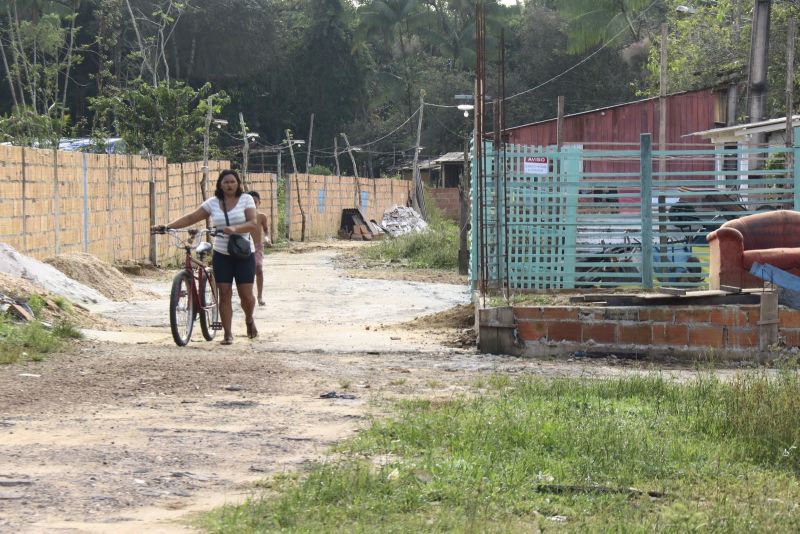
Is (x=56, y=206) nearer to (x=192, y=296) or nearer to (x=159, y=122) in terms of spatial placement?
(x=192, y=296)

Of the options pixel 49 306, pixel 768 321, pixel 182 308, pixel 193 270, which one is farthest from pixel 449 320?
pixel 49 306

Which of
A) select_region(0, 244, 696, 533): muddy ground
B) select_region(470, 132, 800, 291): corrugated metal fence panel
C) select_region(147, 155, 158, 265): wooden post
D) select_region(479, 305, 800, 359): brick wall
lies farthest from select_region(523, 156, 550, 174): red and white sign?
select_region(147, 155, 158, 265): wooden post

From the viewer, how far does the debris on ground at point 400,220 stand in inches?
1647

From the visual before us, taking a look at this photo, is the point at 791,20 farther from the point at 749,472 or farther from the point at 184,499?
the point at 184,499

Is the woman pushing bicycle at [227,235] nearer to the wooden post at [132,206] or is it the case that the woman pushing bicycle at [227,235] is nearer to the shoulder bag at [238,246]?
the shoulder bag at [238,246]

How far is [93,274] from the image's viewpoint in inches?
604

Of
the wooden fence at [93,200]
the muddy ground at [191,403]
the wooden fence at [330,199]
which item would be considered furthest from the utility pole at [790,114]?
the wooden fence at [330,199]

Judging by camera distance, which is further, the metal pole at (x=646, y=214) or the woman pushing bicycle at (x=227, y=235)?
the metal pole at (x=646, y=214)

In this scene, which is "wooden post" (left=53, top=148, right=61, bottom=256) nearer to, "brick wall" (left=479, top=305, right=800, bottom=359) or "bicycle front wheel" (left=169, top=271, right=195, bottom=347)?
"bicycle front wheel" (left=169, top=271, right=195, bottom=347)

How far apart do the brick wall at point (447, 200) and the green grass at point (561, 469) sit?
139 feet

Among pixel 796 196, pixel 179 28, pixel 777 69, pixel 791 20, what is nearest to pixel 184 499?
pixel 796 196

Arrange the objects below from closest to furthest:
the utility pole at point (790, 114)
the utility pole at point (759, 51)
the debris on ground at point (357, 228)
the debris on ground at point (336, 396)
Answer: the debris on ground at point (336, 396)
the utility pole at point (790, 114)
the utility pole at point (759, 51)
the debris on ground at point (357, 228)

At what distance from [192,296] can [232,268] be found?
436 mm

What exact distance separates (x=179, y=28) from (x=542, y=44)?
708 inches
